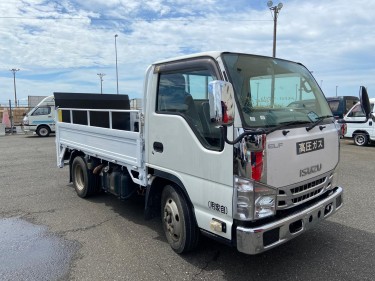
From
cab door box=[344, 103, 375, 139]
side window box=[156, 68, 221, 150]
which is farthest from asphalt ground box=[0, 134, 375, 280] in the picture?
cab door box=[344, 103, 375, 139]

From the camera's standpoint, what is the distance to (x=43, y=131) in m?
20.5

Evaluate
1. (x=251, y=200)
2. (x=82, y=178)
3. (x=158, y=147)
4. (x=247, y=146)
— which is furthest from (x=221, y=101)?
(x=82, y=178)

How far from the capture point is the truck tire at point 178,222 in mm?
3602

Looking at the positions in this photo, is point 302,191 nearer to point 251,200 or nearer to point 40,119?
point 251,200

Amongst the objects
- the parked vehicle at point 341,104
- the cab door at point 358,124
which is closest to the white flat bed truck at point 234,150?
A: the cab door at point 358,124

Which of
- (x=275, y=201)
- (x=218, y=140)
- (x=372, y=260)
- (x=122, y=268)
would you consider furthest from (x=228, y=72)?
(x=372, y=260)

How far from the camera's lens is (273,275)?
11.1 feet

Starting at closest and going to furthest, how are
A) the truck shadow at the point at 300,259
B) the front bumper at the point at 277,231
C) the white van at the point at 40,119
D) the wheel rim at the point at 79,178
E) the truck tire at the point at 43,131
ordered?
the front bumper at the point at 277,231 → the truck shadow at the point at 300,259 → the wheel rim at the point at 79,178 → the white van at the point at 40,119 → the truck tire at the point at 43,131

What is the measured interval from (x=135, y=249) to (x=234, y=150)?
2.02 metres

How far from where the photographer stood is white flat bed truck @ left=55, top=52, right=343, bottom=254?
290 cm

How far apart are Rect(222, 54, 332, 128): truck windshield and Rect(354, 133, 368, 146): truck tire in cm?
1129

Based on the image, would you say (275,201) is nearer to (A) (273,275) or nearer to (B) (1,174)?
(A) (273,275)

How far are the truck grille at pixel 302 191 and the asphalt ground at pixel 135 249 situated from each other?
2.58 ft

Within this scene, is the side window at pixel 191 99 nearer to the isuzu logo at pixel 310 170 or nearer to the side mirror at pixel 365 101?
the isuzu logo at pixel 310 170
